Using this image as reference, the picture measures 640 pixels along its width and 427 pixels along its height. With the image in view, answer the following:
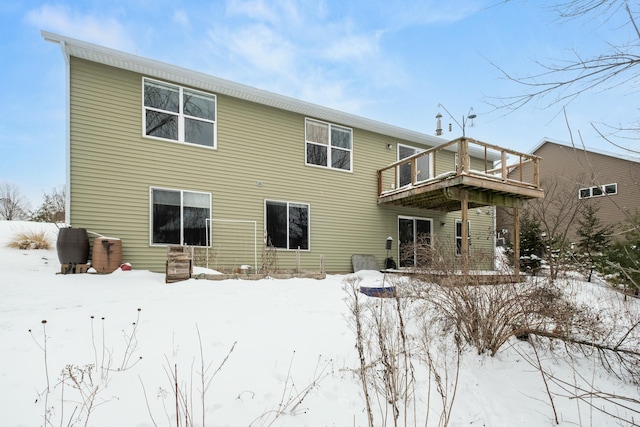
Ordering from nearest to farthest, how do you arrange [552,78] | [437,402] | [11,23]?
[552,78], [437,402], [11,23]

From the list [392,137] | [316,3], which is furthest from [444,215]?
[316,3]

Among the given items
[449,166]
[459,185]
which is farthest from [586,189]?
[459,185]

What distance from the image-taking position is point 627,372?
Answer: 353 cm

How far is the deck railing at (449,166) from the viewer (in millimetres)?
8234

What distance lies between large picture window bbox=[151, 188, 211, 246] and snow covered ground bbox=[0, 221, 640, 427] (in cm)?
271

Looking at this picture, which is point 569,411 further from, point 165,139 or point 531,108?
point 165,139

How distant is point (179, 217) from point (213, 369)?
5409mm

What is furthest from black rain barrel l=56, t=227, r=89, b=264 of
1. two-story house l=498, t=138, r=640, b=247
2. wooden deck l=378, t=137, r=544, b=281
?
two-story house l=498, t=138, r=640, b=247

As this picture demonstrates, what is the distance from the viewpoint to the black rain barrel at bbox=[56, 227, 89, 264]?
6.07 meters

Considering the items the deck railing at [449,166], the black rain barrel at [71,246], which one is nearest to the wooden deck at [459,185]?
the deck railing at [449,166]

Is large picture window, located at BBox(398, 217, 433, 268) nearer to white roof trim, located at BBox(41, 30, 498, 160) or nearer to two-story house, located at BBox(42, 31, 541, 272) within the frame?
Answer: two-story house, located at BBox(42, 31, 541, 272)

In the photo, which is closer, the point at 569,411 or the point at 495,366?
the point at 569,411

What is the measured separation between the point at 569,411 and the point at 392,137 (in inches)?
359

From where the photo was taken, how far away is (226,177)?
8211mm
